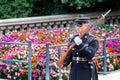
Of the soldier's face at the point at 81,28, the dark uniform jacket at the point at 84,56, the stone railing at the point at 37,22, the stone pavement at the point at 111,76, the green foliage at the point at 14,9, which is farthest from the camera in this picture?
Result: the green foliage at the point at 14,9

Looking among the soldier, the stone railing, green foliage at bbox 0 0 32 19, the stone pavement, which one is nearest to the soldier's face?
the soldier

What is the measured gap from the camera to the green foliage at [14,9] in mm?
16062

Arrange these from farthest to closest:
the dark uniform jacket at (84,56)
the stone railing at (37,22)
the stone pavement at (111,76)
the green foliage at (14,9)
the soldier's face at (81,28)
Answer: the green foliage at (14,9) → the stone railing at (37,22) → the stone pavement at (111,76) → the dark uniform jacket at (84,56) → the soldier's face at (81,28)

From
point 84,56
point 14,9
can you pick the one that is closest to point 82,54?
point 84,56

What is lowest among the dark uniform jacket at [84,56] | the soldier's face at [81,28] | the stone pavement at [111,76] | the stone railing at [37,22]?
the stone pavement at [111,76]

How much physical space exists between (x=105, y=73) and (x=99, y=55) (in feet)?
1.62

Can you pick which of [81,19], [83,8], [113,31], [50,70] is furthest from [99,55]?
[83,8]

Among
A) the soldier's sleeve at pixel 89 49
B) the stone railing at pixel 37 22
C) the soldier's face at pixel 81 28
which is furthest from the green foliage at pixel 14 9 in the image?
the soldier's face at pixel 81 28

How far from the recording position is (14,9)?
16.3 meters

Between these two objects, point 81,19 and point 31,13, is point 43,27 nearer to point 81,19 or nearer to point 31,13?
point 31,13

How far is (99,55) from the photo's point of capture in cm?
1188

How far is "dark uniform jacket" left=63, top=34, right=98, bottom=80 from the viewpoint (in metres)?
7.91

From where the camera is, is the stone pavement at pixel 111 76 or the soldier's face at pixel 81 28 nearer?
the soldier's face at pixel 81 28

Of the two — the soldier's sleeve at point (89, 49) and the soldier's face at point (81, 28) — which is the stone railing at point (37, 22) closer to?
the soldier's sleeve at point (89, 49)
